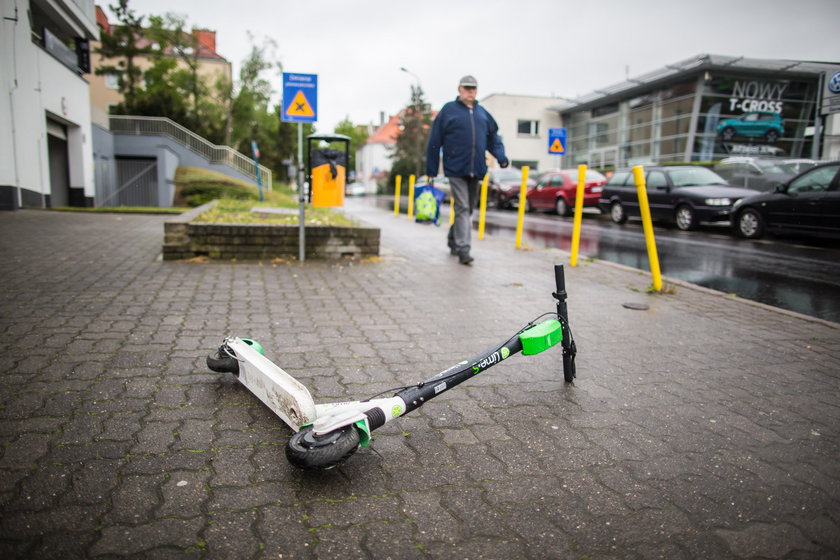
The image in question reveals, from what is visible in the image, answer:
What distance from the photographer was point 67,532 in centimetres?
183

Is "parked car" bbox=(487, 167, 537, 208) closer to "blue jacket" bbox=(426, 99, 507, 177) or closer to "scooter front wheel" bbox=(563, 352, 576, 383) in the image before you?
"blue jacket" bbox=(426, 99, 507, 177)

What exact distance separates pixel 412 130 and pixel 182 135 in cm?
3857

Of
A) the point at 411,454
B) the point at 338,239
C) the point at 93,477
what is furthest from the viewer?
the point at 338,239

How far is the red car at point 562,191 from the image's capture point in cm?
1978

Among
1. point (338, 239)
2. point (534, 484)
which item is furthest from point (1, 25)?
point (534, 484)

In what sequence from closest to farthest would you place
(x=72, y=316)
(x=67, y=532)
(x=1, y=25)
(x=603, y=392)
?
(x=67, y=532), (x=603, y=392), (x=72, y=316), (x=1, y=25)

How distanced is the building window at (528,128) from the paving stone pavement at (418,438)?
44.1 meters

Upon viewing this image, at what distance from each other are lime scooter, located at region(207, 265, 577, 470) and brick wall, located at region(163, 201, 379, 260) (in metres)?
4.35

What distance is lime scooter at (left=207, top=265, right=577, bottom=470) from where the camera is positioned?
6.92ft

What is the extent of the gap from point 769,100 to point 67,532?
39.8 m

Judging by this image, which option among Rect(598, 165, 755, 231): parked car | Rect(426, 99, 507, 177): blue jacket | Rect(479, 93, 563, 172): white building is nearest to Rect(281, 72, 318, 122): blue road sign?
Rect(426, 99, 507, 177): blue jacket

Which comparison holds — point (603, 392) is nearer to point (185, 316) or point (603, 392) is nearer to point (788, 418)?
point (788, 418)

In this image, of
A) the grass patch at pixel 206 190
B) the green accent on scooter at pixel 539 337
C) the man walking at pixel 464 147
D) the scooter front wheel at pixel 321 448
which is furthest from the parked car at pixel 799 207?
the grass patch at pixel 206 190

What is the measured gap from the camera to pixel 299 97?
7.19 m
